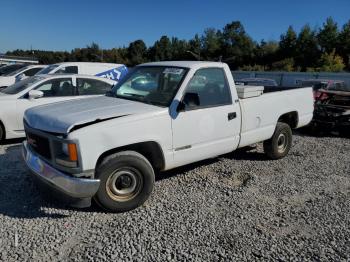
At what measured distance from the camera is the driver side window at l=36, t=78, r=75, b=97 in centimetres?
778

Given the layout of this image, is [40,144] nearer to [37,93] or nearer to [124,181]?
[124,181]

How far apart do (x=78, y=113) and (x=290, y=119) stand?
4.43m

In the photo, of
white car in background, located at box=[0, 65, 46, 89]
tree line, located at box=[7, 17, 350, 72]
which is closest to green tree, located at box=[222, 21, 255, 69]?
tree line, located at box=[7, 17, 350, 72]

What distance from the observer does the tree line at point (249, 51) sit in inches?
2618

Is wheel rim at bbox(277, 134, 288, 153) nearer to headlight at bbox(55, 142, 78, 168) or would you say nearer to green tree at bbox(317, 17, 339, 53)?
headlight at bbox(55, 142, 78, 168)

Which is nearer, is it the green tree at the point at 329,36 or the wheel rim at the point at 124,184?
the wheel rim at the point at 124,184

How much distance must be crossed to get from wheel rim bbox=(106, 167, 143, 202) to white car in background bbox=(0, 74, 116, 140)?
408 centimetres

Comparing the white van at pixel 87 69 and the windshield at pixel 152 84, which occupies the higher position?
the white van at pixel 87 69

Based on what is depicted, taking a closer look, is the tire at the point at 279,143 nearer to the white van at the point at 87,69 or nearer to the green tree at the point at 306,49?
the white van at the point at 87,69

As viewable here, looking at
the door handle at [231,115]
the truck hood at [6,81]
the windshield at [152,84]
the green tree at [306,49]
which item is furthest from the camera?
the green tree at [306,49]

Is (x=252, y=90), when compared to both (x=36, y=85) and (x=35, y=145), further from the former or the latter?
(x=36, y=85)

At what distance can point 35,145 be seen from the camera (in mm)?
4223

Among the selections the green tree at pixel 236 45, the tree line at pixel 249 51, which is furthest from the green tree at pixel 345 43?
the green tree at pixel 236 45

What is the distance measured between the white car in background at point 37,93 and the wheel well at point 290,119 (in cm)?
435
